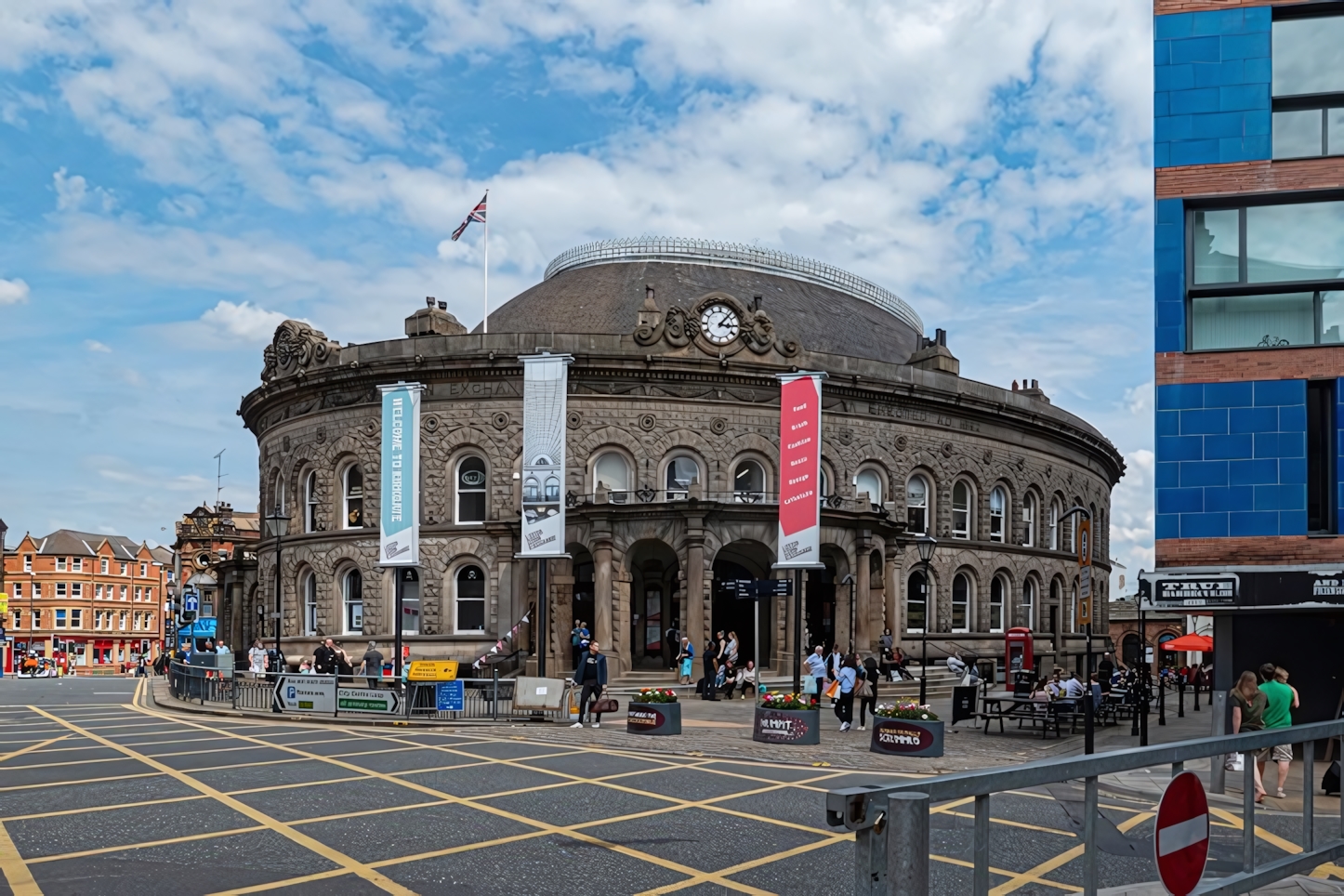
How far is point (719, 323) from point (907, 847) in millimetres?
37100

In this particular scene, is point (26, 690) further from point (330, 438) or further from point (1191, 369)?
point (1191, 369)

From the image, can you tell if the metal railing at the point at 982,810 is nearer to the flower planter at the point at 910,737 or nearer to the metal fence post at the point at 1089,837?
the metal fence post at the point at 1089,837

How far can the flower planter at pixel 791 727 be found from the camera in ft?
67.7

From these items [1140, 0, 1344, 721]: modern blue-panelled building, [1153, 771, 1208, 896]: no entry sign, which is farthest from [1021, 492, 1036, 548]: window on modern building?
[1153, 771, 1208, 896]: no entry sign

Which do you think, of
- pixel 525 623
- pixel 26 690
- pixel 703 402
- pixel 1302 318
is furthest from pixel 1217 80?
pixel 26 690

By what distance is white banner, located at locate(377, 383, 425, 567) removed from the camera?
29.9 metres

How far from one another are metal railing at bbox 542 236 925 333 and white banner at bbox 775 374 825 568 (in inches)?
989

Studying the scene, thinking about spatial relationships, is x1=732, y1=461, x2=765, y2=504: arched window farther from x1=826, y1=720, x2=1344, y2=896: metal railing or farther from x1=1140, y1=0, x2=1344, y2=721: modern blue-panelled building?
x1=826, y1=720, x2=1344, y2=896: metal railing

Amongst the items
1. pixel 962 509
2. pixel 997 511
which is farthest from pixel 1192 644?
pixel 997 511

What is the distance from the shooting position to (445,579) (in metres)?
41.0

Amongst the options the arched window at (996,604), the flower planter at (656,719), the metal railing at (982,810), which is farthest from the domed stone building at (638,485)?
the metal railing at (982,810)

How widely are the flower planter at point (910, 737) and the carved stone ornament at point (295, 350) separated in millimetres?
Result: 28839

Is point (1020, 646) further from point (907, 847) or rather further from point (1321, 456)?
point (907, 847)

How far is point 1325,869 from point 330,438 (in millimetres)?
38620
